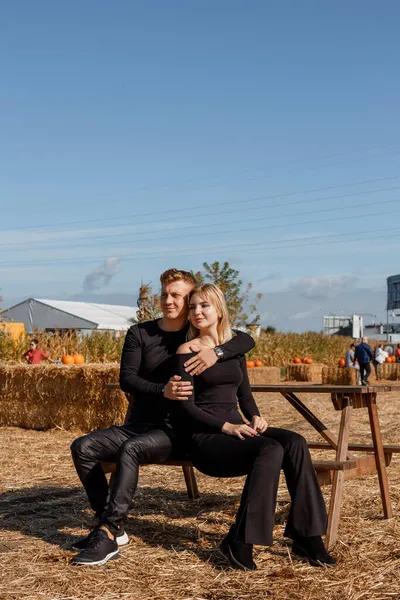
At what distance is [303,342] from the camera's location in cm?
3247

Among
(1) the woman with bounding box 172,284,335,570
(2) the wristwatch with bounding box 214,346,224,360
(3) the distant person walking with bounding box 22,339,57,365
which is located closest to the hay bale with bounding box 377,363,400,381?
(3) the distant person walking with bounding box 22,339,57,365

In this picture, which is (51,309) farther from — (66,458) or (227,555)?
(227,555)

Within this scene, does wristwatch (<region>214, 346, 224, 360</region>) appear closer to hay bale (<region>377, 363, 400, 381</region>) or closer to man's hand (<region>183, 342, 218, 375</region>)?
man's hand (<region>183, 342, 218, 375</region>)

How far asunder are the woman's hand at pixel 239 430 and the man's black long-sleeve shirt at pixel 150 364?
1.58ft

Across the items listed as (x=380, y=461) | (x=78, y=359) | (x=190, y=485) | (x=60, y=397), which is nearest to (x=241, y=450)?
(x=380, y=461)

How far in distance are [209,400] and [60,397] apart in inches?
269

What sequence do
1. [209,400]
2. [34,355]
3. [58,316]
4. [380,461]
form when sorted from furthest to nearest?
1. [58,316]
2. [34,355]
3. [380,461]
4. [209,400]

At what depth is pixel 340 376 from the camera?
2253 cm

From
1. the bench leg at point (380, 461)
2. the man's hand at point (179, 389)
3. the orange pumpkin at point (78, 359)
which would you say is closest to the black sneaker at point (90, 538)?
the man's hand at point (179, 389)

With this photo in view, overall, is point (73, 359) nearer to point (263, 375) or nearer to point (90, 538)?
point (263, 375)

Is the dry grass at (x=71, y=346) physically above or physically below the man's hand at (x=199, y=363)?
above

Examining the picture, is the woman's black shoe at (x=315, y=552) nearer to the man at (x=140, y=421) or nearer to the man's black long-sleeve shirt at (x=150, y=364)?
the man at (x=140, y=421)

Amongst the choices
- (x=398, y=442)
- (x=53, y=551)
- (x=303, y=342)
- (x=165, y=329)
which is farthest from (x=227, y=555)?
(x=303, y=342)

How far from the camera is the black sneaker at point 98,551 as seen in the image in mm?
4223
